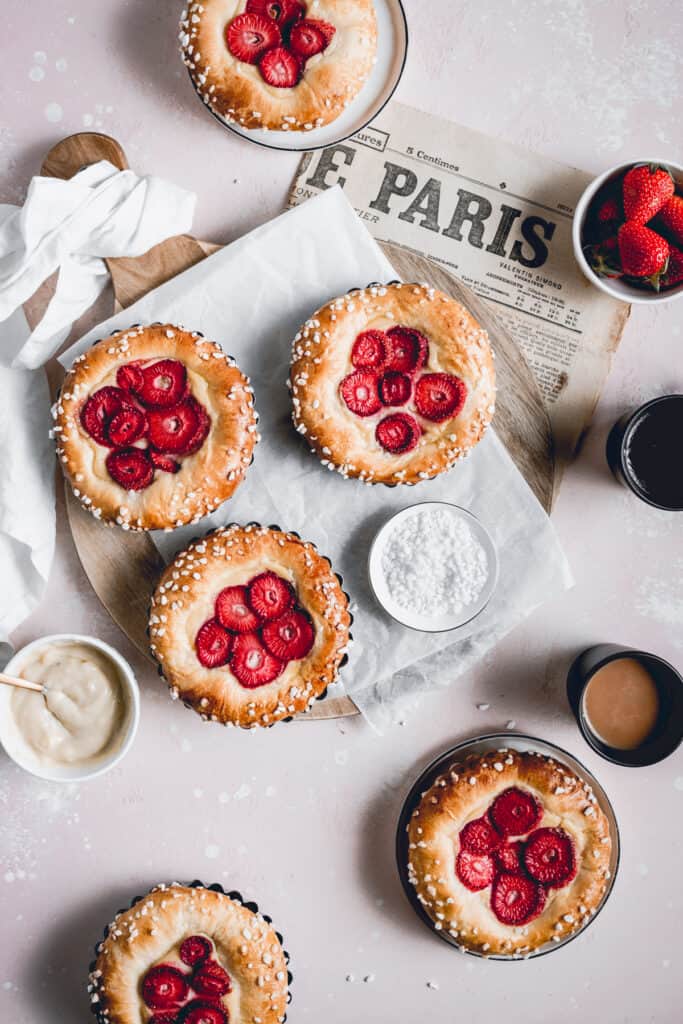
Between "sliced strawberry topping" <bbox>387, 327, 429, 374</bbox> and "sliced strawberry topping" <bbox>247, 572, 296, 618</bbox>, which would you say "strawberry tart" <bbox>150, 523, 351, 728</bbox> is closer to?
"sliced strawberry topping" <bbox>247, 572, 296, 618</bbox>

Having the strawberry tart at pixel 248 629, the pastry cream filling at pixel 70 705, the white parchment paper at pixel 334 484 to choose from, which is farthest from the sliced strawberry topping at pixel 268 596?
the pastry cream filling at pixel 70 705

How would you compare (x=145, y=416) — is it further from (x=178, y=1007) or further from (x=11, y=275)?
(x=178, y=1007)

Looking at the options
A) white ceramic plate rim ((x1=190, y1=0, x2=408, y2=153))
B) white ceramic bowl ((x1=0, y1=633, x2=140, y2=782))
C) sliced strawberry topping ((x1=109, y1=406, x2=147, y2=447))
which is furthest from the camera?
white ceramic plate rim ((x1=190, y1=0, x2=408, y2=153))

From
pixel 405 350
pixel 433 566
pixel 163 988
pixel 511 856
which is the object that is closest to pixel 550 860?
pixel 511 856

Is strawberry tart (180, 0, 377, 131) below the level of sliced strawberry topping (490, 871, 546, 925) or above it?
above

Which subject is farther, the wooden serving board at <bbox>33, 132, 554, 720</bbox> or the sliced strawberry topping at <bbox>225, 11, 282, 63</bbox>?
the wooden serving board at <bbox>33, 132, 554, 720</bbox>

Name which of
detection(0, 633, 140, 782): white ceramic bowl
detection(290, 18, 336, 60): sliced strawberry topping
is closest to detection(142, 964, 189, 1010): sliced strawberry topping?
detection(0, 633, 140, 782): white ceramic bowl

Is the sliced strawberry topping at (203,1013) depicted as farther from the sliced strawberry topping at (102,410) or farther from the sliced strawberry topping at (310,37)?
the sliced strawberry topping at (310,37)
